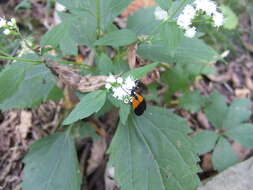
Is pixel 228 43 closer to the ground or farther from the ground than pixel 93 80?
closer to the ground

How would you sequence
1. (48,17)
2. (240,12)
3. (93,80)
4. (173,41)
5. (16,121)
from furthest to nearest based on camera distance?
(240,12), (48,17), (16,121), (93,80), (173,41)

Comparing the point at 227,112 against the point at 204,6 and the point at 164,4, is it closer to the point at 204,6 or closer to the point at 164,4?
the point at 204,6

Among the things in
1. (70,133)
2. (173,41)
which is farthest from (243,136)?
(70,133)

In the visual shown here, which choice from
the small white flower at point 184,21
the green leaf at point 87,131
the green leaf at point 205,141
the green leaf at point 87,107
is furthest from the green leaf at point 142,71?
the green leaf at point 205,141

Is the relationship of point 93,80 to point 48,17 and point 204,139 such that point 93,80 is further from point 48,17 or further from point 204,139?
point 48,17

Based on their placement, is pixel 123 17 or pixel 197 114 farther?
pixel 123 17

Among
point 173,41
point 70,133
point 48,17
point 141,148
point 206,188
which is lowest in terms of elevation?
point 206,188

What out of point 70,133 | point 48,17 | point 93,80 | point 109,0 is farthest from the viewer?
point 48,17
